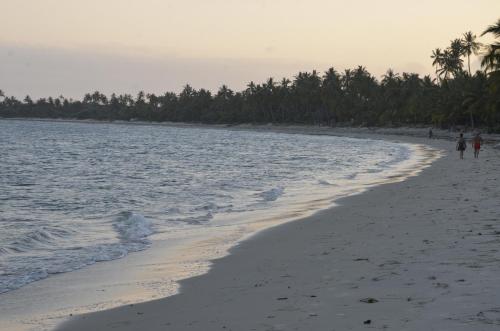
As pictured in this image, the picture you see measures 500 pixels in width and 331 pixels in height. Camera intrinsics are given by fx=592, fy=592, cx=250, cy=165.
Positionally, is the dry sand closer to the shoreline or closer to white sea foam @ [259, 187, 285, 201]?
the shoreline

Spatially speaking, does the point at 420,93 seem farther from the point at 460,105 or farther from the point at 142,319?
the point at 142,319

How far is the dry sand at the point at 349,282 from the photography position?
6020mm

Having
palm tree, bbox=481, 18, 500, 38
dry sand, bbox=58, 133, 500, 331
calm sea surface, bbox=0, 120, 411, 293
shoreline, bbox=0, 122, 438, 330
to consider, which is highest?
palm tree, bbox=481, 18, 500, 38

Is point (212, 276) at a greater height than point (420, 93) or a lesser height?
lesser

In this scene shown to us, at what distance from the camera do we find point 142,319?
22.0 feet

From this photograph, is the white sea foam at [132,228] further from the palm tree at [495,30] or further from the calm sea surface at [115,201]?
the palm tree at [495,30]

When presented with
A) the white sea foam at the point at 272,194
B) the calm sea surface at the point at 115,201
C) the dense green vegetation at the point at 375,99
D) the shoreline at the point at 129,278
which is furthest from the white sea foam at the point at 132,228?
the dense green vegetation at the point at 375,99

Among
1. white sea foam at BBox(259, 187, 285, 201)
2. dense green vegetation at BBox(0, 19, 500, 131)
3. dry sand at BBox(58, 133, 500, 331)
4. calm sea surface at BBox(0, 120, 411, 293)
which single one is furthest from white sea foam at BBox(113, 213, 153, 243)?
dense green vegetation at BBox(0, 19, 500, 131)

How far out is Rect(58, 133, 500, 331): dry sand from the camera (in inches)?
237

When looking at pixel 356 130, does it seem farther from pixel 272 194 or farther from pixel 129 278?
pixel 129 278

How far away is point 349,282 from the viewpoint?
765 cm

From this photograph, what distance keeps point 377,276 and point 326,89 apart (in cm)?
12623

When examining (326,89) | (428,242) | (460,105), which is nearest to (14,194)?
(428,242)

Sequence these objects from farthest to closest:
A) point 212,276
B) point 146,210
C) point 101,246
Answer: point 146,210 < point 101,246 < point 212,276
